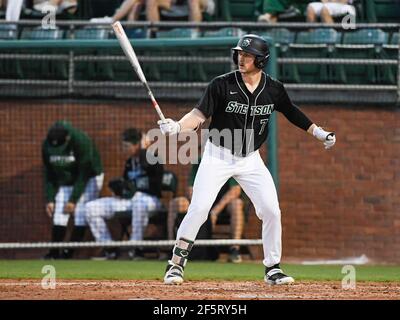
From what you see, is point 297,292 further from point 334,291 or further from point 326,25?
point 326,25

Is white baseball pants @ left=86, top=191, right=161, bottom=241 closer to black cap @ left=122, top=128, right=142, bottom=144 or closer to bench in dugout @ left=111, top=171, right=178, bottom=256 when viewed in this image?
bench in dugout @ left=111, top=171, right=178, bottom=256

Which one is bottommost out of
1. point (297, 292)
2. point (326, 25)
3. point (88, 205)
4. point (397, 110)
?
point (297, 292)

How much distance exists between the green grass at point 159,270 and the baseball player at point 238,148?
43.9 inches

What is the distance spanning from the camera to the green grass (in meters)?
9.95

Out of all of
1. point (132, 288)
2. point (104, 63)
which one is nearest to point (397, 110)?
point (104, 63)

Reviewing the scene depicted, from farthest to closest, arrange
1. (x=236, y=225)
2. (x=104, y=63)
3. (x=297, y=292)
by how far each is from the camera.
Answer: (x=104, y=63)
(x=236, y=225)
(x=297, y=292)

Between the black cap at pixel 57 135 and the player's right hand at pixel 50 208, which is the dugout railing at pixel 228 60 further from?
the player's right hand at pixel 50 208

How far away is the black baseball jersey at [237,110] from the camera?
8.62 metres

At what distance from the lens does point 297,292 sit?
834cm

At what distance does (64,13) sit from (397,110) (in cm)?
443

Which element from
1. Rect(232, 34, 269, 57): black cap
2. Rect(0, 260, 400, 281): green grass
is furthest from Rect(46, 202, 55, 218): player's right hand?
Rect(232, 34, 269, 57): black cap

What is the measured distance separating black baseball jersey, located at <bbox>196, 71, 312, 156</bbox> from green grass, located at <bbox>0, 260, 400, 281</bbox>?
166cm

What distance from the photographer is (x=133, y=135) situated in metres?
12.7

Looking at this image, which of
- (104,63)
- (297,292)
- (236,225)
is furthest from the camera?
(104,63)
